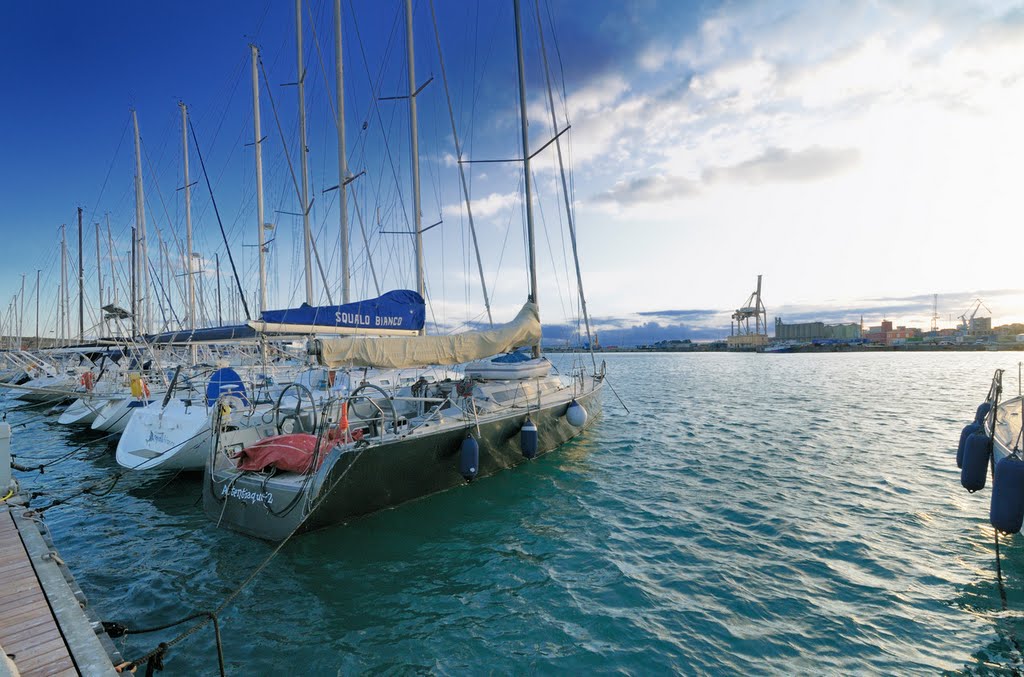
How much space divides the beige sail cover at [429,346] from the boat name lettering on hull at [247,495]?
284cm

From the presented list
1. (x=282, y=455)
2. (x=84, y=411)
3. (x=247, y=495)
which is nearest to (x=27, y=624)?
(x=247, y=495)

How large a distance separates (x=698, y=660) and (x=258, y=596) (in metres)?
4.86

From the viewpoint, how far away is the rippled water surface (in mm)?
4570

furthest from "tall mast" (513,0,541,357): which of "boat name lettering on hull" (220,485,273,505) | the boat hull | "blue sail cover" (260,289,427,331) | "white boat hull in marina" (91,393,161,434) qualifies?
"white boat hull in marina" (91,393,161,434)

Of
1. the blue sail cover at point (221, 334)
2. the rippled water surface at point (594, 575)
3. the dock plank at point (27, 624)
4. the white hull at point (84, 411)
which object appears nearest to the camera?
the dock plank at point (27, 624)

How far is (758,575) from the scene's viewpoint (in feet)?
19.7

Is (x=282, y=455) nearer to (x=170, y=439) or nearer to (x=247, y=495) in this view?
(x=247, y=495)

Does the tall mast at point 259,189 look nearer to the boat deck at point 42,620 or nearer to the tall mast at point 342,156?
the tall mast at point 342,156

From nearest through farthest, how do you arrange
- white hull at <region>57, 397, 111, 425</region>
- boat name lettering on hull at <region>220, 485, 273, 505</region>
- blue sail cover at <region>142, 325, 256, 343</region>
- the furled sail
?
1. boat name lettering on hull at <region>220, 485, 273, 505</region>
2. the furled sail
3. blue sail cover at <region>142, 325, 256, 343</region>
4. white hull at <region>57, 397, 111, 425</region>

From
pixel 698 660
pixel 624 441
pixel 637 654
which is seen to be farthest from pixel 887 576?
pixel 624 441

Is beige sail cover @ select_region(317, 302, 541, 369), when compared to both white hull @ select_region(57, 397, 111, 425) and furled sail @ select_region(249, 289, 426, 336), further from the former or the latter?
white hull @ select_region(57, 397, 111, 425)

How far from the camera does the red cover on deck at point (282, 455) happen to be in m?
7.09

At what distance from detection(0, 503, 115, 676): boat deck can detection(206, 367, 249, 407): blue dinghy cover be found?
706 centimetres

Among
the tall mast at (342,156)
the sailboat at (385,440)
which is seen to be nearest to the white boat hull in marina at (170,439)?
the sailboat at (385,440)
